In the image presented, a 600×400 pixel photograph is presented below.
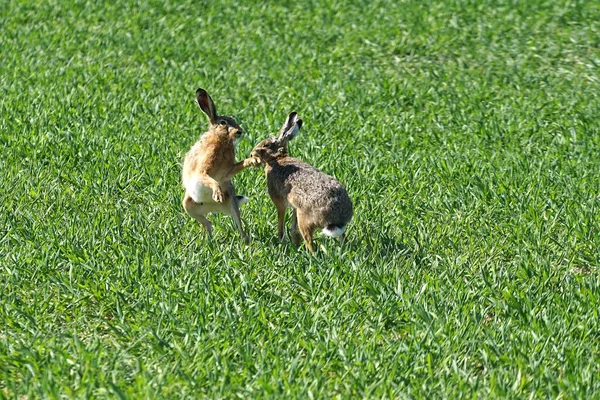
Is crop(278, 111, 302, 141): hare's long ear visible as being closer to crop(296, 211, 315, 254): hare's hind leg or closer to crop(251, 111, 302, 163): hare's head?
crop(251, 111, 302, 163): hare's head

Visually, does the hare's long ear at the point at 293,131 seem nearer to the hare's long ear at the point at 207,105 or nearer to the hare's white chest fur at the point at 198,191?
the hare's long ear at the point at 207,105

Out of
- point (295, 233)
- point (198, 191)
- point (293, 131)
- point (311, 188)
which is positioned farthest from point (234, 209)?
point (293, 131)

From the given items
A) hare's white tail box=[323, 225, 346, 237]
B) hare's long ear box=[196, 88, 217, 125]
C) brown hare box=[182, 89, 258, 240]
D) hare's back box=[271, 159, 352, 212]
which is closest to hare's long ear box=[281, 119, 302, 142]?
hare's back box=[271, 159, 352, 212]

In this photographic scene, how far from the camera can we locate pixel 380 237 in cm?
711

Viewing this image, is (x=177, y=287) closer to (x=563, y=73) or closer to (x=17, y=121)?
(x=17, y=121)

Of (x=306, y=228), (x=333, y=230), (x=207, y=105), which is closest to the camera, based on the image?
(x=333, y=230)

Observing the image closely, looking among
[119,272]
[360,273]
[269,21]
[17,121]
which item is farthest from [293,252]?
[269,21]

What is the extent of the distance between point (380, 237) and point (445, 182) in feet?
4.31

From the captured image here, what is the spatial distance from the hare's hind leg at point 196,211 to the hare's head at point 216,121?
0.47 metres

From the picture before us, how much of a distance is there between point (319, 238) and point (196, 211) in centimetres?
80

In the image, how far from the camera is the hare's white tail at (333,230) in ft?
21.6

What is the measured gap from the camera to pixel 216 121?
282 inches

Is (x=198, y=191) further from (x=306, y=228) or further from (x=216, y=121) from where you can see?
(x=306, y=228)

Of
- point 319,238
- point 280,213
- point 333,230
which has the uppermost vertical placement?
point 333,230
